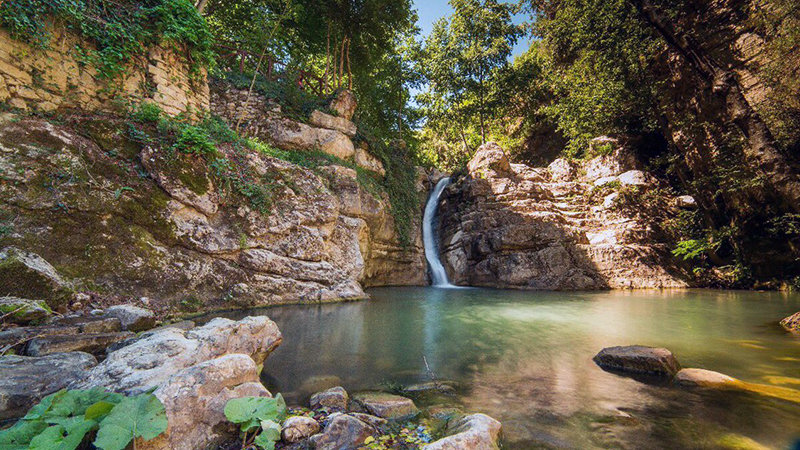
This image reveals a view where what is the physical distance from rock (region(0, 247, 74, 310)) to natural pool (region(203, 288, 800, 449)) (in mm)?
2650

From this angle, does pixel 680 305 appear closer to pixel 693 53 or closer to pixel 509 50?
pixel 693 53

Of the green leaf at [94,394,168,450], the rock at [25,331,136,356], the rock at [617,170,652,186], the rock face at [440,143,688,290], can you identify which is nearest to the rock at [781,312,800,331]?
the rock face at [440,143,688,290]

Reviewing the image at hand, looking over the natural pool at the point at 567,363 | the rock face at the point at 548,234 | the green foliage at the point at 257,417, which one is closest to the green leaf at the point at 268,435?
the green foliage at the point at 257,417

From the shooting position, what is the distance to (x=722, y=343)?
4.19 meters

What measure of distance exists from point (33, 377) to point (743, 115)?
468 inches

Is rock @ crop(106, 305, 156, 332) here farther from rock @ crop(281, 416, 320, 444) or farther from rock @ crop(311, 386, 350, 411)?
rock @ crop(281, 416, 320, 444)

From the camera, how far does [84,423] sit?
4.00 feet

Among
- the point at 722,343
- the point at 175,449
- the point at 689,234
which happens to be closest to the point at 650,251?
the point at 689,234

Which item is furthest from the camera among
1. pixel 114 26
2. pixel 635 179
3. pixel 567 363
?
pixel 635 179

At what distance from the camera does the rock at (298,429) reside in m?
1.74

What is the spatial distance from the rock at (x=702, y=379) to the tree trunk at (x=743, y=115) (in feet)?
19.6

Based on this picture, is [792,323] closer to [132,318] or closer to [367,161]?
[132,318]

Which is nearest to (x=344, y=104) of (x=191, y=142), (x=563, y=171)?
(x=191, y=142)

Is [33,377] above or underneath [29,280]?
underneath
